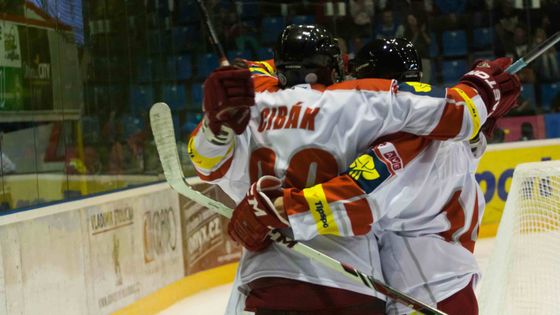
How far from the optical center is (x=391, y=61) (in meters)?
2.27

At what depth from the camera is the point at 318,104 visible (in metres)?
1.76

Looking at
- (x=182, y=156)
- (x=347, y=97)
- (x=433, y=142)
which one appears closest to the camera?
(x=347, y=97)

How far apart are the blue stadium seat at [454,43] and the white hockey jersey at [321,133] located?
5.96 meters

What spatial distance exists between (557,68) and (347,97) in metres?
6.44

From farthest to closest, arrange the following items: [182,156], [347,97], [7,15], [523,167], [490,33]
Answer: [490,33] → [182,156] → [7,15] → [523,167] → [347,97]

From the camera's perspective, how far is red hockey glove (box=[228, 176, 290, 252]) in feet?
5.73

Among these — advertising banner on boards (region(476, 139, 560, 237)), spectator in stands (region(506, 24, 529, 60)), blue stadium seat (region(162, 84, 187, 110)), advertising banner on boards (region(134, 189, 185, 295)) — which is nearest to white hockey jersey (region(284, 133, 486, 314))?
advertising banner on boards (region(134, 189, 185, 295))

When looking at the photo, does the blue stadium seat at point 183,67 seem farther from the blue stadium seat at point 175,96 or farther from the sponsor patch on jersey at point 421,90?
the sponsor patch on jersey at point 421,90

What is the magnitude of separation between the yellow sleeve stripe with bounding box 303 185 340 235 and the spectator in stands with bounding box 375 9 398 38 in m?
5.88

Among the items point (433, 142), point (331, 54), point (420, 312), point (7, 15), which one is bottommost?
point (420, 312)

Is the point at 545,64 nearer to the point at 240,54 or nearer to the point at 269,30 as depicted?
the point at 269,30

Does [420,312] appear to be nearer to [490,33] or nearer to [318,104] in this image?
[318,104]

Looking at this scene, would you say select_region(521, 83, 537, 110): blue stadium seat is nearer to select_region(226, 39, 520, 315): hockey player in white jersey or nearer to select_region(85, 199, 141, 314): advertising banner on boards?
select_region(85, 199, 141, 314): advertising banner on boards

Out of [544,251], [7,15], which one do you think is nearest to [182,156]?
[7,15]
